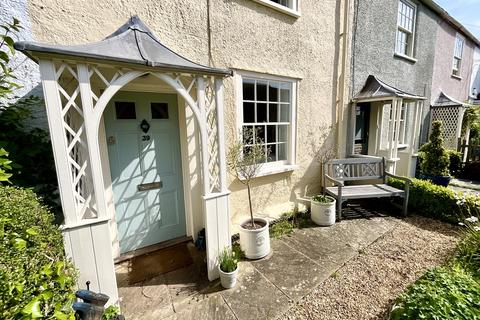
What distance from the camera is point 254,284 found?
2.97 m

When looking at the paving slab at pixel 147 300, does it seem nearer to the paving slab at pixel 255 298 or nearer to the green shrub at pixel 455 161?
the paving slab at pixel 255 298

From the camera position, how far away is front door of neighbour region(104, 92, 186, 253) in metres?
3.26

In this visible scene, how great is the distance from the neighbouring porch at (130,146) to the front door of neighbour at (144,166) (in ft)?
0.05

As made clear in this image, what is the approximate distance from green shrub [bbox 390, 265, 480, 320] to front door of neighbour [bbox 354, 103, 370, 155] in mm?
4852

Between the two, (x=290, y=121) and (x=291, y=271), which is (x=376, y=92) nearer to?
(x=290, y=121)

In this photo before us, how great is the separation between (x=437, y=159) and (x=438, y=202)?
102 inches

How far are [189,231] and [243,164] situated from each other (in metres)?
1.65

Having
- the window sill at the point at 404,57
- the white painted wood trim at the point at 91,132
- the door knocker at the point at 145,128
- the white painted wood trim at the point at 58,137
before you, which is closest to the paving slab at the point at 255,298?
the white painted wood trim at the point at 91,132

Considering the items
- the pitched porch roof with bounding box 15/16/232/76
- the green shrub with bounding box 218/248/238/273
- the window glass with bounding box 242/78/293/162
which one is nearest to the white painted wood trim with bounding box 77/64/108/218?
the pitched porch roof with bounding box 15/16/232/76

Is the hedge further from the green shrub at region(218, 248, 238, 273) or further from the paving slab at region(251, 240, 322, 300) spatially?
the green shrub at region(218, 248, 238, 273)

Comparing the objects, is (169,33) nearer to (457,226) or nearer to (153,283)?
(153,283)

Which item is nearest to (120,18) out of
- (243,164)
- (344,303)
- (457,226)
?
(243,164)

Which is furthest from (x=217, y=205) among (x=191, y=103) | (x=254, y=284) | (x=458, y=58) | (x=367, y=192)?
(x=458, y=58)

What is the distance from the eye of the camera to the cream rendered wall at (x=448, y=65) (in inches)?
345
